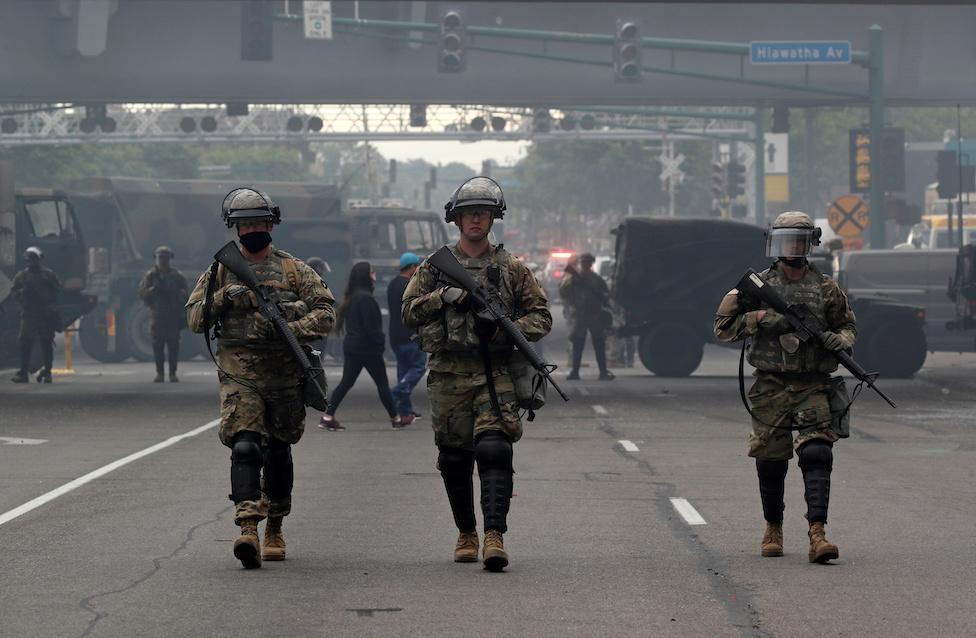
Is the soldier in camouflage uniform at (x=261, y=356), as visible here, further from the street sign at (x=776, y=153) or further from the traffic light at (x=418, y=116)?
the traffic light at (x=418, y=116)

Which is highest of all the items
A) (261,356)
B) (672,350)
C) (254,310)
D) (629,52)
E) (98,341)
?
(629,52)

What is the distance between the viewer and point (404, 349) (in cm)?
2005

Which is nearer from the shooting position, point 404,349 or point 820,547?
point 820,547

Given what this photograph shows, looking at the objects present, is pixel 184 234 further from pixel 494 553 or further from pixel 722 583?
pixel 722 583

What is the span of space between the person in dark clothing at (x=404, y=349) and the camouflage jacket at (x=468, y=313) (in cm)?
963

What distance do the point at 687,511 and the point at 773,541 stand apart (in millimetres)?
2331

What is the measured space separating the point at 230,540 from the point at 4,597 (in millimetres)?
2267

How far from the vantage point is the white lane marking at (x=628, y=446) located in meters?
17.3

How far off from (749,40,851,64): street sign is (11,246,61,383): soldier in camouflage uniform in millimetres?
13744

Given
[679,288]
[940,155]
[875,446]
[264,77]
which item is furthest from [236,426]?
[940,155]

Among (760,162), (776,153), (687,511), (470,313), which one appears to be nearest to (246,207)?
(470,313)

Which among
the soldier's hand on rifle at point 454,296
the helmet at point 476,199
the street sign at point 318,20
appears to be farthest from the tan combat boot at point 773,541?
the street sign at point 318,20

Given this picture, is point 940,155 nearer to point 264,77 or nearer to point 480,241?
point 264,77

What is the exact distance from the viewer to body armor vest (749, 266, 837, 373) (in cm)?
998
